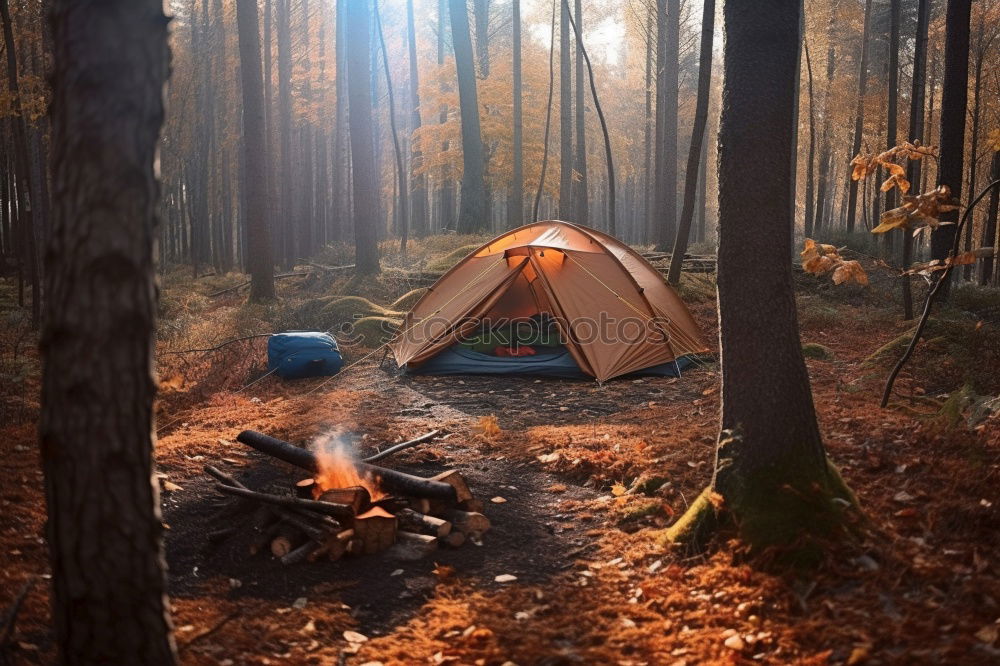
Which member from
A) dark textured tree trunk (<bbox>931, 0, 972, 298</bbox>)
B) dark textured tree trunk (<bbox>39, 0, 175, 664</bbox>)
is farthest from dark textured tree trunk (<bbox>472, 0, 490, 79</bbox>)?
dark textured tree trunk (<bbox>39, 0, 175, 664</bbox>)

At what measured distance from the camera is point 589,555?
12.8 feet

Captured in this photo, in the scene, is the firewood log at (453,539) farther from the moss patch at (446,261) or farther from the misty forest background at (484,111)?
the moss patch at (446,261)

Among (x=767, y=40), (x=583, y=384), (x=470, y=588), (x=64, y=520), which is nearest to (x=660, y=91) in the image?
(x=583, y=384)

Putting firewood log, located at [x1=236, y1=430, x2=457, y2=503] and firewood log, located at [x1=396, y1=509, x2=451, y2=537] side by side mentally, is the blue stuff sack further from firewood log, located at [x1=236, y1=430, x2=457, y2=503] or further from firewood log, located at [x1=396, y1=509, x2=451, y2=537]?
firewood log, located at [x1=396, y1=509, x2=451, y2=537]

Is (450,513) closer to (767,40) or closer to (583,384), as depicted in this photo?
(767,40)

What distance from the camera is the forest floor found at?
2.89 metres

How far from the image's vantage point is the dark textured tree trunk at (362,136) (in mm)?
13281

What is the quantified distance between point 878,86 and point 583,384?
53.3 feet

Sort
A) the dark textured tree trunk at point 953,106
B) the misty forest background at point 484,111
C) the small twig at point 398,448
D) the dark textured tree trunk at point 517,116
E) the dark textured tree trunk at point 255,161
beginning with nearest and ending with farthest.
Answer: the small twig at point 398,448 → the dark textured tree trunk at point 953,106 → the dark textured tree trunk at point 255,161 → the misty forest background at point 484,111 → the dark textured tree trunk at point 517,116

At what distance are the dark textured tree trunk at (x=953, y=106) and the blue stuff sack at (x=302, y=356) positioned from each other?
7.28m

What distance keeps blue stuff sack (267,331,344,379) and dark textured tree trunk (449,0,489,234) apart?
33.5ft

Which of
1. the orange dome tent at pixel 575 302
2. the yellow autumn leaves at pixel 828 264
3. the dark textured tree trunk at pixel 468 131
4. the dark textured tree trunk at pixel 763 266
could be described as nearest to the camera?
the dark textured tree trunk at pixel 763 266

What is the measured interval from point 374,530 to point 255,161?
10.3m

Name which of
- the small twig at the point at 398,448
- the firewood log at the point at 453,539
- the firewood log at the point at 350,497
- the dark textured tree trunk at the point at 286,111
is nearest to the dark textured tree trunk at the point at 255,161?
the dark textured tree trunk at the point at 286,111
